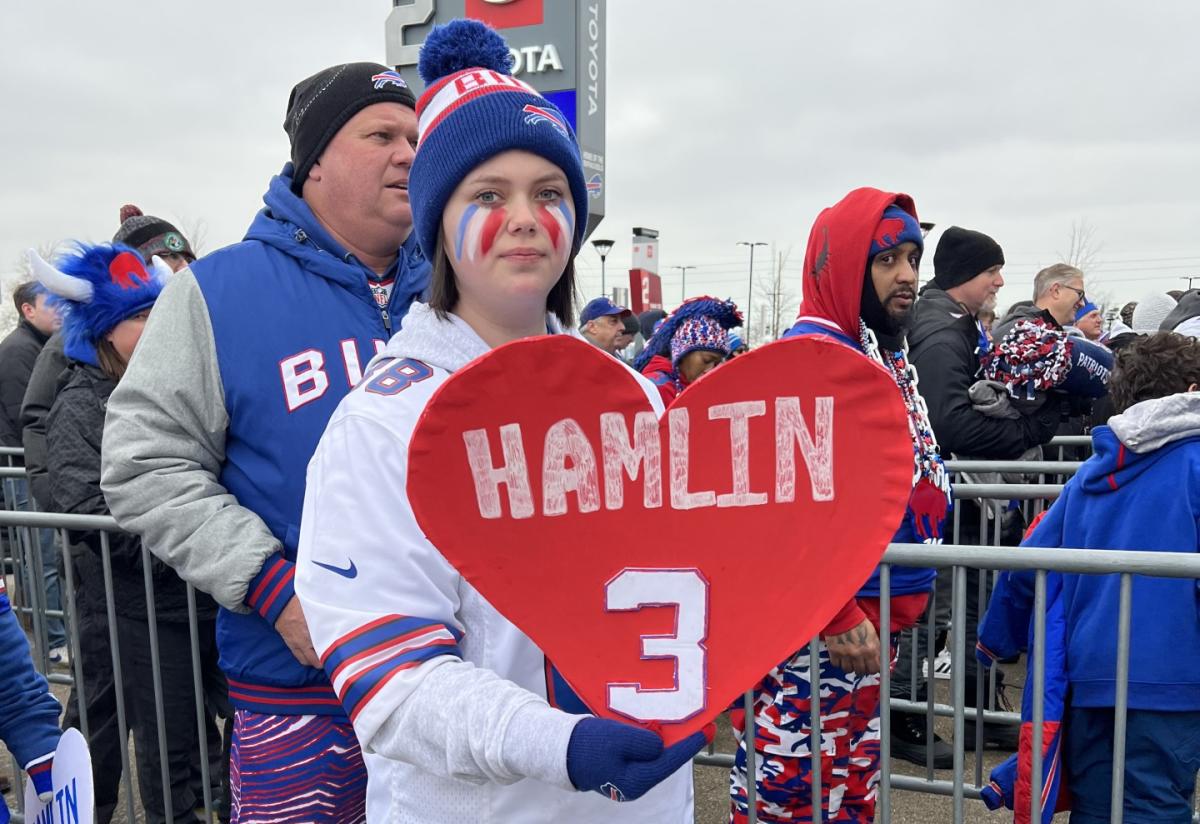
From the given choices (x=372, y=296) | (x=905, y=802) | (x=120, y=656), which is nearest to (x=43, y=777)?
(x=372, y=296)

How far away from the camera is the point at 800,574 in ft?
3.38

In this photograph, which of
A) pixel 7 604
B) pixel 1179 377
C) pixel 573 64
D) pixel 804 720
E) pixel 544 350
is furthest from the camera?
pixel 573 64

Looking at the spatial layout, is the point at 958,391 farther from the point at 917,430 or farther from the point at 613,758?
the point at 613,758

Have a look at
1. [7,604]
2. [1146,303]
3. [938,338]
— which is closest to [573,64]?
[938,338]

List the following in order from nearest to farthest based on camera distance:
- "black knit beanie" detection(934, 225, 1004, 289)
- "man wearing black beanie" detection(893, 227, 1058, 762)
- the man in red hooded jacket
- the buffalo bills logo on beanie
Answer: the man in red hooded jacket → the buffalo bills logo on beanie → "man wearing black beanie" detection(893, 227, 1058, 762) → "black knit beanie" detection(934, 225, 1004, 289)

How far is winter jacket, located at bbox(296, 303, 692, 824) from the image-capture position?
3.00 feet

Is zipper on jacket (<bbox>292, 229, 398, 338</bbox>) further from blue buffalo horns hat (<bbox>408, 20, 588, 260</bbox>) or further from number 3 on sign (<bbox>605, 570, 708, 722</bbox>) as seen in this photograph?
number 3 on sign (<bbox>605, 570, 708, 722</bbox>)

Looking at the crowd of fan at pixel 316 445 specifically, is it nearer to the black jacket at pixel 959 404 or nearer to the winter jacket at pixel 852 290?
the winter jacket at pixel 852 290

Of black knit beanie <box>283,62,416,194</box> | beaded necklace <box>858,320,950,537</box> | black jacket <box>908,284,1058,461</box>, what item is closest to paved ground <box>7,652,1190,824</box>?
black jacket <box>908,284,1058,461</box>

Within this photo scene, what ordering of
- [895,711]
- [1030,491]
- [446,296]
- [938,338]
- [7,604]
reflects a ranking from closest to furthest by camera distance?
1. [446,296]
2. [7,604]
3. [1030,491]
4. [895,711]
5. [938,338]

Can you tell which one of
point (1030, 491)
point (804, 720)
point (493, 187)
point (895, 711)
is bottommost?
point (895, 711)

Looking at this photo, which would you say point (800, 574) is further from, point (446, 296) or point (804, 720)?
point (804, 720)

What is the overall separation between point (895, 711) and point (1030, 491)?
3.84 ft

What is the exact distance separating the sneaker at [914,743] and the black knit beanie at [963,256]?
210 cm
